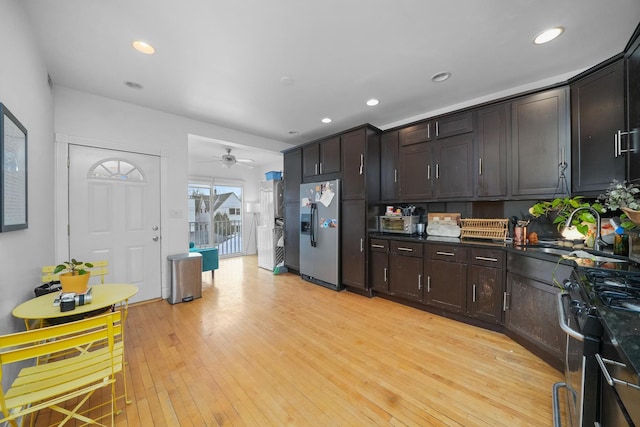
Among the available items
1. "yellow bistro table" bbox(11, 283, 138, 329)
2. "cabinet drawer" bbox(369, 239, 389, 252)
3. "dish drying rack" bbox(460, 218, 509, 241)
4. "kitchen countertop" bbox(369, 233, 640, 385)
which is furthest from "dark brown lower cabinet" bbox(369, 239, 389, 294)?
"yellow bistro table" bbox(11, 283, 138, 329)

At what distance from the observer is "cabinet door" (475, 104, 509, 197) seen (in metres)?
2.64

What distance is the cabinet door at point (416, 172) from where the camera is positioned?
10.5 feet

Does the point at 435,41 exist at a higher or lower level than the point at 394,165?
higher

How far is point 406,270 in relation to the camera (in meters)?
3.12

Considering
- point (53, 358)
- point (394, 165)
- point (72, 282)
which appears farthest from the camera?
point (394, 165)

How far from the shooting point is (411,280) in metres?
3.06

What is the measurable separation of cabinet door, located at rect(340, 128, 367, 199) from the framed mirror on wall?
325 centimetres

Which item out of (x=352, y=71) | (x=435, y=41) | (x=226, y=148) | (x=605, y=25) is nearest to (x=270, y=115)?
(x=352, y=71)

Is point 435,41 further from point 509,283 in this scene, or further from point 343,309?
point 343,309

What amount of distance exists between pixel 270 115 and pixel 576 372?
390 centimetres

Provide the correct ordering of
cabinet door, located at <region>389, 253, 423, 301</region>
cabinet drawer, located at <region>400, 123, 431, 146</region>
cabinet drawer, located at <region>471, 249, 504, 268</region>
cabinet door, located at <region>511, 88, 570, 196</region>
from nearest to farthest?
cabinet door, located at <region>511, 88, 570, 196</region> → cabinet drawer, located at <region>471, 249, 504, 268</region> → cabinet door, located at <region>389, 253, 423, 301</region> → cabinet drawer, located at <region>400, 123, 431, 146</region>

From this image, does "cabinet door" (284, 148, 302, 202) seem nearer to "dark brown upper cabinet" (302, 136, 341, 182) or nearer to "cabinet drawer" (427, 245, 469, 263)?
"dark brown upper cabinet" (302, 136, 341, 182)

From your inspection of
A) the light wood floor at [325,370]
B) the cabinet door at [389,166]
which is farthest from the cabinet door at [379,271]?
the cabinet door at [389,166]

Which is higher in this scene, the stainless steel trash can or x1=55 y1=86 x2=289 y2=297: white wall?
x1=55 y1=86 x2=289 y2=297: white wall
